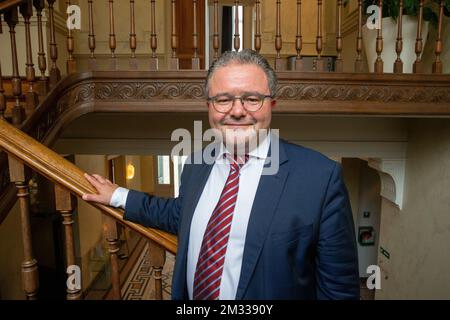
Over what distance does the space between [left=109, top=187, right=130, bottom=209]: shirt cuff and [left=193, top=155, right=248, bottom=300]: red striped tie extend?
295mm

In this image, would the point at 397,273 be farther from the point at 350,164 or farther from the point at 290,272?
the point at 290,272

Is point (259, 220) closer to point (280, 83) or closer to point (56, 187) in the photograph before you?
point (56, 187)

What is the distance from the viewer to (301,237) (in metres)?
0.93

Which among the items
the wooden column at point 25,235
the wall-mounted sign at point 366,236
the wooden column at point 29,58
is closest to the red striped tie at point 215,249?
the wooden column at point 25,235

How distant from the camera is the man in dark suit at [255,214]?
3.07 feet

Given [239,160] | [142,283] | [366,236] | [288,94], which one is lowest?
[142,283]

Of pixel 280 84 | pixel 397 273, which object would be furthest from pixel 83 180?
pixel 397 273

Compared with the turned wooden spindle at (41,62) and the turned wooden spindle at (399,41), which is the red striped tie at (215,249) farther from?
the turned wooden spindle at (399,41)

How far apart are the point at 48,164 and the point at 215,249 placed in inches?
22.8

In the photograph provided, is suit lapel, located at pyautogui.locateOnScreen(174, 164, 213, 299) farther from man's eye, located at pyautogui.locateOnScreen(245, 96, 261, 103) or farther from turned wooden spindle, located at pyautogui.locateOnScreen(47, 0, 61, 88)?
turned wooden spindle, located at pyautogui.locateOnScreen(47, 0, 61, 88)

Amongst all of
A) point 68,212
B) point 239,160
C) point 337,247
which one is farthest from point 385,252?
point 68,212

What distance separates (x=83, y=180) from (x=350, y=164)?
4.78 meters

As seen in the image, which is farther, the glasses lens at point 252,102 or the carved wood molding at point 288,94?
the carved wood molding at point 288,94

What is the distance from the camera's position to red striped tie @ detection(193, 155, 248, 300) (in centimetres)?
99
